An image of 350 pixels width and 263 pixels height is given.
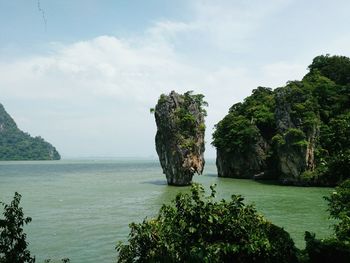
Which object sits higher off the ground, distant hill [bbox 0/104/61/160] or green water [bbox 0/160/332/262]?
distant hill [bbox 0/104/61/160]

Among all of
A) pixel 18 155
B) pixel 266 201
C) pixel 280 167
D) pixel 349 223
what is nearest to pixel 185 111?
pixel 280 167

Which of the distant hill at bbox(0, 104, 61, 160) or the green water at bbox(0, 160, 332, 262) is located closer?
the green water at bbox(0, 160, 332, 262)

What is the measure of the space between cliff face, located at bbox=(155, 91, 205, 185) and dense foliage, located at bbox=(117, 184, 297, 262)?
33.8 m

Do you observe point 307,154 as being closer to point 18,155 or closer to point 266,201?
point 266,201

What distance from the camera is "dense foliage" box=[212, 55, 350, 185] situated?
42.3 m

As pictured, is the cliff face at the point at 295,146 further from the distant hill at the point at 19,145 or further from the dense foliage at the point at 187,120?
the distant hill at the point at 19,145

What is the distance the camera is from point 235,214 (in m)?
7.21

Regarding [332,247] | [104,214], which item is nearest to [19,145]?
[104,214]

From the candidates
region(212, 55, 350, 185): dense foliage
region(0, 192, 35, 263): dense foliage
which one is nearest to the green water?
region(212, 55, 350, 185): dense foliage

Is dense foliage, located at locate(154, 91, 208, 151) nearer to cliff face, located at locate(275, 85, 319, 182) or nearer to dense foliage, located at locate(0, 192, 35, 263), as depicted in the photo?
cliff face, located at locate(275, 85, 319, 182)

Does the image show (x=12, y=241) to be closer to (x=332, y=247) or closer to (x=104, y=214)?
(x=332, y=247)

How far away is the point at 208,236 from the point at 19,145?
19179cm

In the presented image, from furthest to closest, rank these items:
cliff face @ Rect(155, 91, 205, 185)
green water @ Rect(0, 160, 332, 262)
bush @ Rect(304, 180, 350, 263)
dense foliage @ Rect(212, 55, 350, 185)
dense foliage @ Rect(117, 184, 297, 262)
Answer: dense foliage @ Rect(212, 55, 350, 185) → cliff face @ Rect(155, 91, 205, 185) → green water @ Rect(0, 160, 332, 262) → bush @ Rect(304, 180, 350, 263) → dense foliage @ Rect(117, 184, 297, 262)

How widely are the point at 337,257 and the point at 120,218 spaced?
16.9 m
